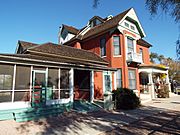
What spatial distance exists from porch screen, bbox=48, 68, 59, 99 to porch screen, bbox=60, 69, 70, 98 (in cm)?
42

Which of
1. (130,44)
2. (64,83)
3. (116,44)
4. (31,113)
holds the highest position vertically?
(130,44)

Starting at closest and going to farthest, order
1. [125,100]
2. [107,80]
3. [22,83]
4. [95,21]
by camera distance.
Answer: [22,83], [125,100], [107,80], [95,21]

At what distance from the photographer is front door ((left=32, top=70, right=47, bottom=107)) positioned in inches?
396

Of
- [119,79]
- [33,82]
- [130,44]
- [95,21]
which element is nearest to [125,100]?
[119,79]

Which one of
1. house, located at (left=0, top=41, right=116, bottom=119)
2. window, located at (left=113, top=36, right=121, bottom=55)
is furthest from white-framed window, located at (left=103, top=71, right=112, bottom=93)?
window, located at (left=113, top=36, right=121, bottom=55)

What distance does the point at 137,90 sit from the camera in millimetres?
18266

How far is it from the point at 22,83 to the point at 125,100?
7915mm

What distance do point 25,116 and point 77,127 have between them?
3.19 meters

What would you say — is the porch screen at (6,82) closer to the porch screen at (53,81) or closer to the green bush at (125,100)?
the porch screen at (53,81)

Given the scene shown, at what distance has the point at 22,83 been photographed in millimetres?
9914

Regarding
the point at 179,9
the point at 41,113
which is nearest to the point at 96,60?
the point at 41,113

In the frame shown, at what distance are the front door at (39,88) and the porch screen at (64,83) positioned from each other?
4.55ft

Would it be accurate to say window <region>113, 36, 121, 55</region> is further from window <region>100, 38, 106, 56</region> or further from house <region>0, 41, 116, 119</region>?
house <region>0, 41, 116, 119</region>

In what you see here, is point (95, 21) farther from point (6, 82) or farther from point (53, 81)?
point (6, 82)
